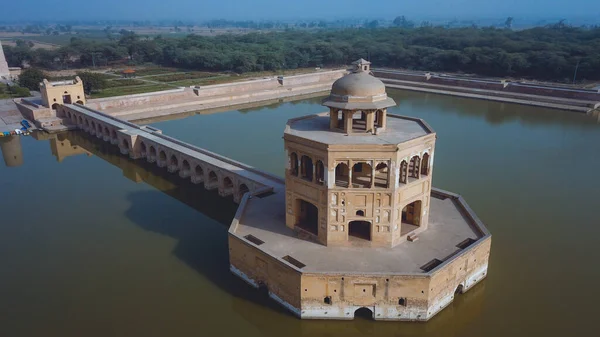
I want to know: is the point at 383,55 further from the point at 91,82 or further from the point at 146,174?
the point at 146,174

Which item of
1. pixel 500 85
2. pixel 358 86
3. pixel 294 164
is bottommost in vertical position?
pixel 500 85

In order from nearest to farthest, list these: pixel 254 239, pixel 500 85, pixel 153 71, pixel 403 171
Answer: pixel 403 171
pixel 254 239
pixel 500 85
pixel 153 71

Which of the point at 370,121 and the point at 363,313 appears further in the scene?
the point at 370,121

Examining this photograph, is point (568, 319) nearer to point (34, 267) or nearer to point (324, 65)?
point (34, 267)

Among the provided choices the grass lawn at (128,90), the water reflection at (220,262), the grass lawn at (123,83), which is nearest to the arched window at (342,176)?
the water reflection at (220,262)

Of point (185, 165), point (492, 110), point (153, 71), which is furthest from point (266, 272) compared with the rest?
point (153, 71)

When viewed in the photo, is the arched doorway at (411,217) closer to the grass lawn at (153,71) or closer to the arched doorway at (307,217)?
the arched doorway at (307,217)
